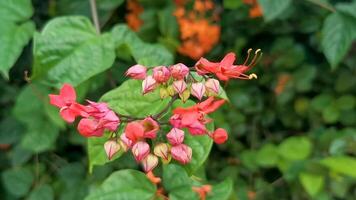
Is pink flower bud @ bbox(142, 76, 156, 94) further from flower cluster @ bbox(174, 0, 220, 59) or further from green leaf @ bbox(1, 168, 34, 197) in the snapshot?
green leaf @ bbox(1, 168, 34, 197)

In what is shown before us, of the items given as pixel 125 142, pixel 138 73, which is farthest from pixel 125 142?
pixel 138 73

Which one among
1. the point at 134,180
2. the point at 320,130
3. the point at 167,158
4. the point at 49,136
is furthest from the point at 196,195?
the point at 320,130

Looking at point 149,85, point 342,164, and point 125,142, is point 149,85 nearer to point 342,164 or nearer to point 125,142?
point 125,142

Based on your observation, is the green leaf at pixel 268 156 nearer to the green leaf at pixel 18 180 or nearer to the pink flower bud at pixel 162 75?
the green leaf at pixel 18 180

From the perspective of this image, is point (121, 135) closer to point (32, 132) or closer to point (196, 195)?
point (196, 195)

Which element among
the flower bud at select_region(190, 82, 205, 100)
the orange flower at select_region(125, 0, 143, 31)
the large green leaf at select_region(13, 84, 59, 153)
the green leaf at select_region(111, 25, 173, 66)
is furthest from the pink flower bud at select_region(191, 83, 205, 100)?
the orange flower at select_region(125, 0, 143, 31)

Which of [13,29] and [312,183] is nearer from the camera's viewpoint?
[13,29]
